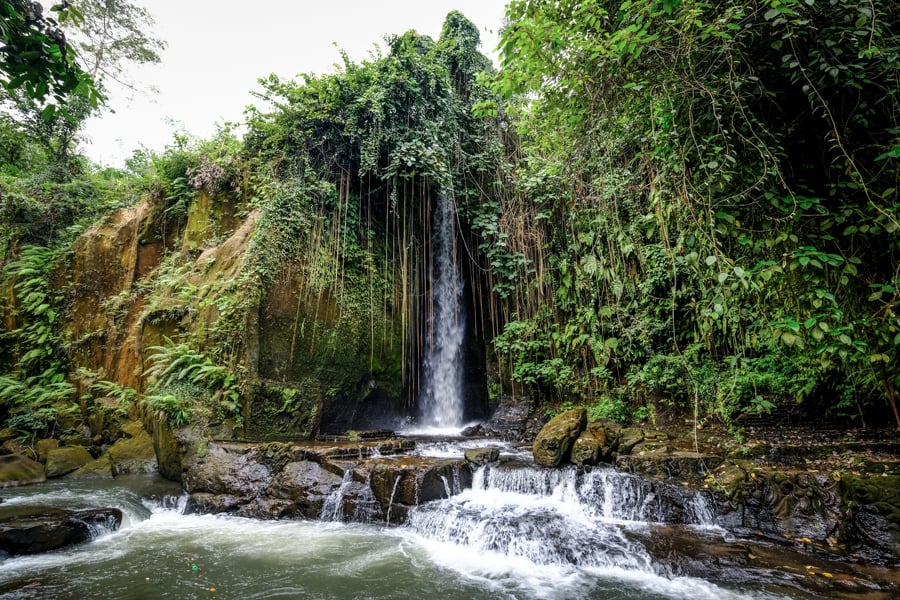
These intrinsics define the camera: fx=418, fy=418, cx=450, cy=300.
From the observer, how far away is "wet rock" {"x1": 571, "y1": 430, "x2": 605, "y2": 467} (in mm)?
5691

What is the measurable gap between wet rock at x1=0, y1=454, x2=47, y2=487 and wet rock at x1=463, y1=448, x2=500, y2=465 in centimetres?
699

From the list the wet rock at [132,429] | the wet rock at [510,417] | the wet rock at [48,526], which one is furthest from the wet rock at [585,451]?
the wet rock at [132,429]

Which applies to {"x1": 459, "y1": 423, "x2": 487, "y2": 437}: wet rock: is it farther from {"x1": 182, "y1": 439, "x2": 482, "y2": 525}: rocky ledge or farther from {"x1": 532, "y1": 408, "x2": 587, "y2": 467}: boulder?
{"x1": 532, "y1": 408, "x2": 587, "y2": 467}: boulder

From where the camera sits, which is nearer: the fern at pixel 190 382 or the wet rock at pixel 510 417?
the fern at pixel 190 382

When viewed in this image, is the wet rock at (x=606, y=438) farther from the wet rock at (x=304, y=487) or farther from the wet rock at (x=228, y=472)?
the wet rock at (x=228, y=472)

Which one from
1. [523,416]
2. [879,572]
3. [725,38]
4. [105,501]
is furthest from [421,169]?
[879,572]

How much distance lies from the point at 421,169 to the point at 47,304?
9308mm

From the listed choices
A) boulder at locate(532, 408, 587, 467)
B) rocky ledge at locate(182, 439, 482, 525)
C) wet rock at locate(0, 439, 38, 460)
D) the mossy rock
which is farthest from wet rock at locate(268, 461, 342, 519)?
the mossy rock

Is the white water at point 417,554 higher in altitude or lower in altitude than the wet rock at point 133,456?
lower

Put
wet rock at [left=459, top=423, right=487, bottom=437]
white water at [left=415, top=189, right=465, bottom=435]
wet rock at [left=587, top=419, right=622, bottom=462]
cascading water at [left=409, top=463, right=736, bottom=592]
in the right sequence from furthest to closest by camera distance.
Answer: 1. white water at [left=415, top=189, right=465, bottom=435]
2. wet rock at [left=459, top=423, right=487, bottom=437]
3. wet rock at [left=587, top=419, right=622, bottom=462]
4. cascading water at [left=409, top=463, right=736, bottom=592]

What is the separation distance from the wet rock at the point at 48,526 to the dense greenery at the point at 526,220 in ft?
6.83

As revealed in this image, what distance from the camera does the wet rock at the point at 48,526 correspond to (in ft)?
13.8

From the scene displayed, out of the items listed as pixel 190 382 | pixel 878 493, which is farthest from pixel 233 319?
pixel 878 493

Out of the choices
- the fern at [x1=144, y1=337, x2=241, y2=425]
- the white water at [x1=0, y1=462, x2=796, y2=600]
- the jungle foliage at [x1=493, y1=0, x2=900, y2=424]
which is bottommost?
the white water at [x1=0, y1=462, x2=796, y2=600]
